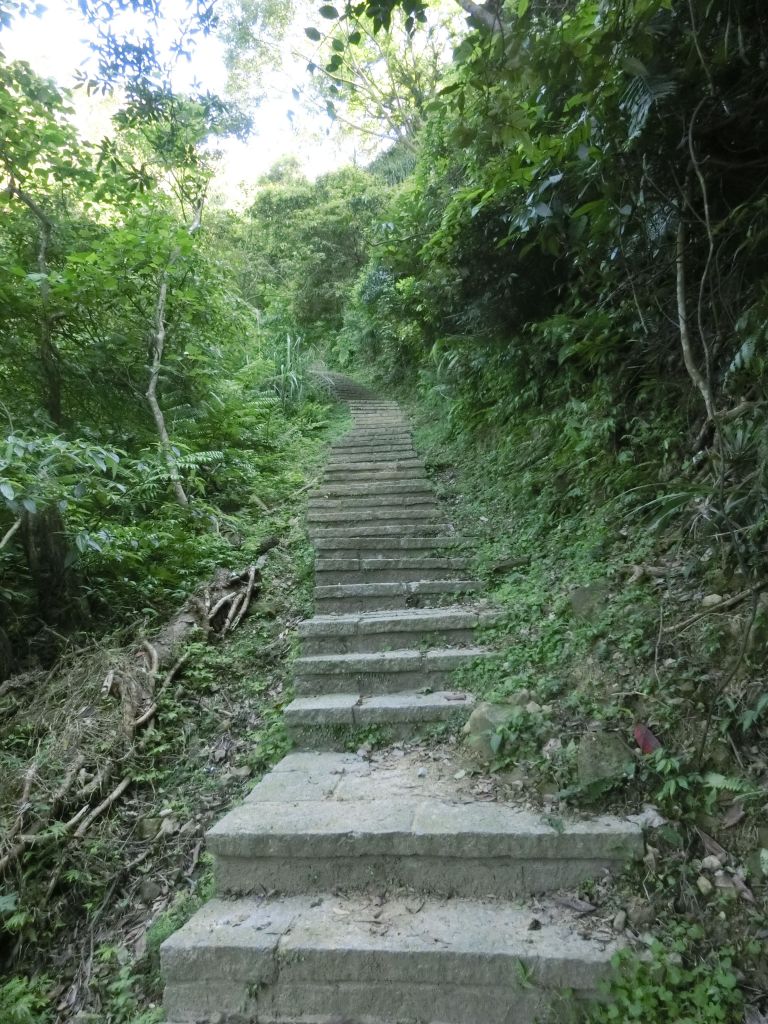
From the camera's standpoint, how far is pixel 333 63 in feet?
8.02

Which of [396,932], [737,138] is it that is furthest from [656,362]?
[396,932]

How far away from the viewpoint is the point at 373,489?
6.12m

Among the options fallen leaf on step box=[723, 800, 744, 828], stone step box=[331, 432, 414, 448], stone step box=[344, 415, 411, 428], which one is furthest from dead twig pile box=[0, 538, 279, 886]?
stone step box=[344, 415, 411, 428]

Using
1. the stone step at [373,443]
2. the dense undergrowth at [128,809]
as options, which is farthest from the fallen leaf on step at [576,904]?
the stone step at [373,443]

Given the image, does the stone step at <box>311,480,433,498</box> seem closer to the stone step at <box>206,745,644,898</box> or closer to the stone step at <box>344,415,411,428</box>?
the stone step at <box>344,415,411,428</box>

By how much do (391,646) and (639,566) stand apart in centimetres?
149

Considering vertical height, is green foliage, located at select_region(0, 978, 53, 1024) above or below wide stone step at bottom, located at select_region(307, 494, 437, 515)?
below

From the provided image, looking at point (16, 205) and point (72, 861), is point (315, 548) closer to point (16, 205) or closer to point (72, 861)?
point (72, 861)

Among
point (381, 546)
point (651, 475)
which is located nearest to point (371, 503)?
point (381, 546)

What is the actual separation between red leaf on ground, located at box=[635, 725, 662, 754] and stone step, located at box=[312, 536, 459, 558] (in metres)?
2.49

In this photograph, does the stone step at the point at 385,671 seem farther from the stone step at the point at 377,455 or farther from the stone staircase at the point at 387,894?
the stone step at the point at 377,455

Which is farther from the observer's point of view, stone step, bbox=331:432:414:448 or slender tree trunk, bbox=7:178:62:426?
stone step, bbox=331:432:414:448

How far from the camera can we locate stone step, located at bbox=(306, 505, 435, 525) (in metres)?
5.31

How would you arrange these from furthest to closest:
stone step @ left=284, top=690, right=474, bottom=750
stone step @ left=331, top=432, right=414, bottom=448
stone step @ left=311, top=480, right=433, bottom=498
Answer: stone step @ left=331, top=432, right=414, bottom=448 → stone step @ left=311, top=480, right=433, bottom=498 → stone step @ left=284, top=690, right=474, bottom=750
